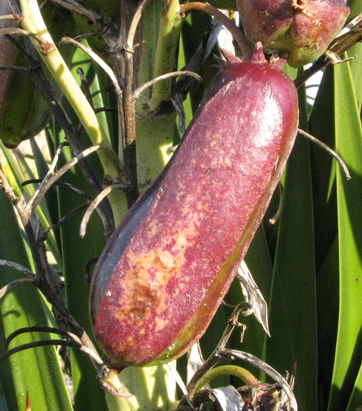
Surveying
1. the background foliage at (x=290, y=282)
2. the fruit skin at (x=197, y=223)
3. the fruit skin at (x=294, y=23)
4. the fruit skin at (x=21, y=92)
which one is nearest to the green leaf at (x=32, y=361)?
the background foliage at (x=290, y=282)

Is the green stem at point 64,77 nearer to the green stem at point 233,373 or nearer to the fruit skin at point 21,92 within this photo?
the fruit skin at point 21,92

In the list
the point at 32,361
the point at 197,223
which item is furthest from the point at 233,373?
the point at 32,361

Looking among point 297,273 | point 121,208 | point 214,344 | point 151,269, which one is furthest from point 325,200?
point 151,269

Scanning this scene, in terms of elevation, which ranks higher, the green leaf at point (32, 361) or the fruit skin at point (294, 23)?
the fruit skin at point (294, 23)

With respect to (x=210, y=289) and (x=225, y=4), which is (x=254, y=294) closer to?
(x=210, y=289)

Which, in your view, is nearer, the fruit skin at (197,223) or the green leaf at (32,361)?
the fruit skin at (197,223)

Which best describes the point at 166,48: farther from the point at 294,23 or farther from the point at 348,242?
the point at 348,242
